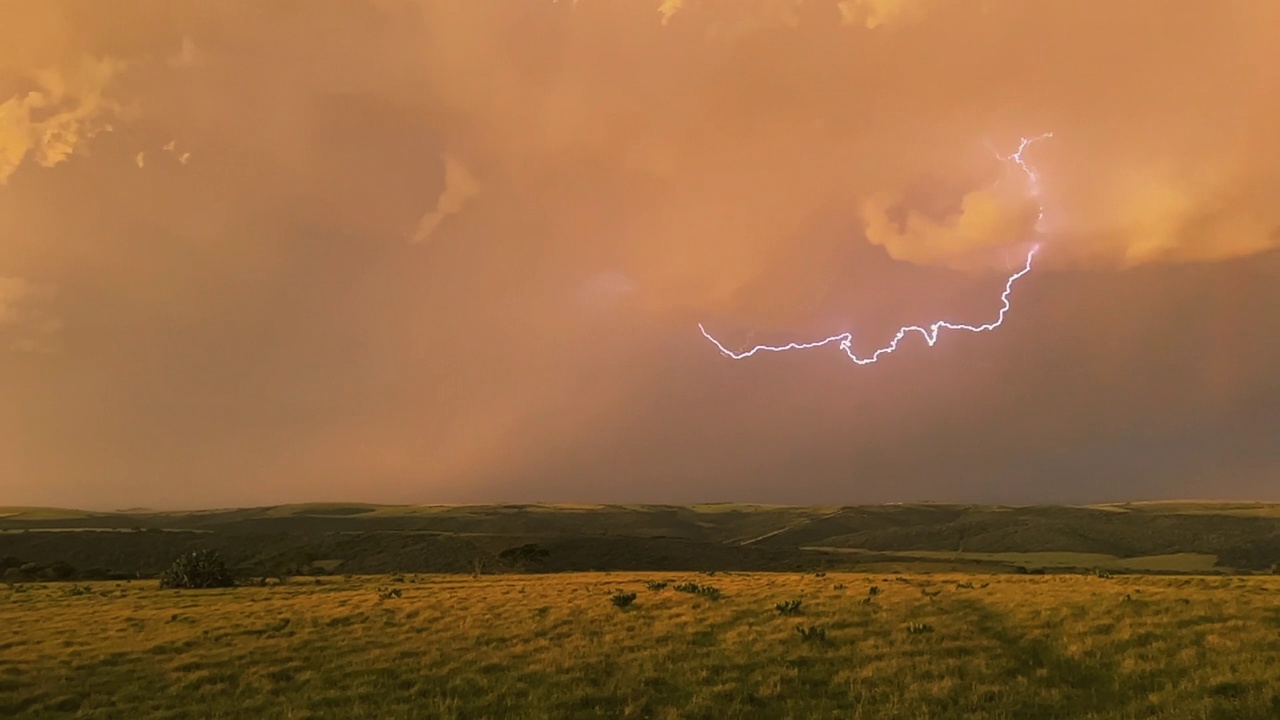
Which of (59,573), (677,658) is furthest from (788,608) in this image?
(59,573)

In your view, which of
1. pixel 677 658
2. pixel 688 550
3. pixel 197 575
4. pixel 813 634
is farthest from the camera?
pixel 688 550

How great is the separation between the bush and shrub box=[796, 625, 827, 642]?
1760 inches

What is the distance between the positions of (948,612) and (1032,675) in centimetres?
1069

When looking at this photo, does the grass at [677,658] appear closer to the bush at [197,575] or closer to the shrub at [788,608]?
the shrub at [788,608]

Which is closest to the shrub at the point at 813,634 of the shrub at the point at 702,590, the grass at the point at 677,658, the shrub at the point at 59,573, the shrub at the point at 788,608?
the grass at the point at 677,658

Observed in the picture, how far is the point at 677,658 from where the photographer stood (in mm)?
22047

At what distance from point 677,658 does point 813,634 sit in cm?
515

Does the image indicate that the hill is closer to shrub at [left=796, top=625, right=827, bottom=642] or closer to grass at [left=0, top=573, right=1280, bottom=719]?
grass at [left=0, top=573, right=1280, bottom=719]

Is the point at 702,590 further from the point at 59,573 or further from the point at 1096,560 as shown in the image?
the point at 1096,560

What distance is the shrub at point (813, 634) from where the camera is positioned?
23953 mm

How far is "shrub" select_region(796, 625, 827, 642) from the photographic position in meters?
24.0

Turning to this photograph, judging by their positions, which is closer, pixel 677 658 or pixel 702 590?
pixel 677 658

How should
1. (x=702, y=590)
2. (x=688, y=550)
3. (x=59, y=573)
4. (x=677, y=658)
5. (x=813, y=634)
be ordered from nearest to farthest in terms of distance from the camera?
(x=677, y=658) < (x=813, y=634) < (x=702, y=590) < (x=59, y=573) < (x=688, y=550)

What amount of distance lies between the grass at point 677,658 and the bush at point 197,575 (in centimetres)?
1679
